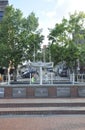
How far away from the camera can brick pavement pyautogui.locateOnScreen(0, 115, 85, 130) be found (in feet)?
48.0

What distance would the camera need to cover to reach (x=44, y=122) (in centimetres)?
1619

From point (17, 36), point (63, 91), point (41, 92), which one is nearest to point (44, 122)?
point (41, 92)

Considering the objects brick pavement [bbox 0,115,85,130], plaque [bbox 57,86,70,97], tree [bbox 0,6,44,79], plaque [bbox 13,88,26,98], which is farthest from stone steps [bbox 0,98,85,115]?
tree [bbox 0,6,44,79]

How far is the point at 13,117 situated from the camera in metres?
18.1

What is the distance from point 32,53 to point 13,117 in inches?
1282

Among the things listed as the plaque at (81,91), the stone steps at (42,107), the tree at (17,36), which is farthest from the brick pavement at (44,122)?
the tree at (17,36)

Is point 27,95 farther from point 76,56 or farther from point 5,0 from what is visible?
point 5,0

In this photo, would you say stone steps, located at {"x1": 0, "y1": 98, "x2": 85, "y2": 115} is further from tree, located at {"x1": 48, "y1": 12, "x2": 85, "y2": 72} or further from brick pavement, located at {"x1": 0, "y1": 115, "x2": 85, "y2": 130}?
tree, located at {"x1": 48, "y1": 12, "x2": 85, "y2": 72}

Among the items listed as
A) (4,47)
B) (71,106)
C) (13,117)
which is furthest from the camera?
(4,47)

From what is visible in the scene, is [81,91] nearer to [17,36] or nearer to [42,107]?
[42,107]

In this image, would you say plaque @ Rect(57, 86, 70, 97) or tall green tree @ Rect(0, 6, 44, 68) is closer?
plaque @ Rect(57, 86, 70, 97)

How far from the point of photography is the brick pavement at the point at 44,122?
14617 mm

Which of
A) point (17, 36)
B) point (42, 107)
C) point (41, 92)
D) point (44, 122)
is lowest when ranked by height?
point (44, 122)

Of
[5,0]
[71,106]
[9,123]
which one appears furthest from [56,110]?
[5,0]
